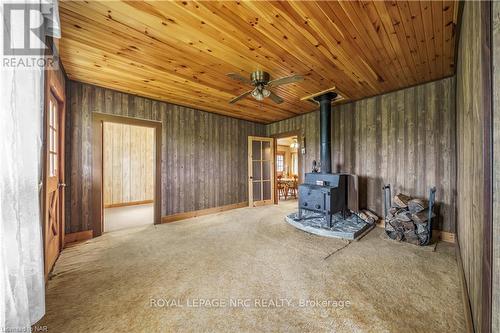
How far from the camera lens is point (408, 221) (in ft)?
9.09

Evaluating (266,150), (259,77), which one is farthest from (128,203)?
(259,77)

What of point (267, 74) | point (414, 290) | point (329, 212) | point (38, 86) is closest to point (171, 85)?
point (267, 74)

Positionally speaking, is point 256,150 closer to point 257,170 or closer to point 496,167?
point 257,170

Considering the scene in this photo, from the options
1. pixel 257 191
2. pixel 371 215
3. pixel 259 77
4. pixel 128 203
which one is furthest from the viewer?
pixel 128 203

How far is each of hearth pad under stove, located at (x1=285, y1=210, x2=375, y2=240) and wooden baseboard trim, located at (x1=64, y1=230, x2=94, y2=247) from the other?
11.3ft

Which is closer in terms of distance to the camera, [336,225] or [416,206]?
[416,206]

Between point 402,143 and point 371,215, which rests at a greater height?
point 402,143

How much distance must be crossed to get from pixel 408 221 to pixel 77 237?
198 inches

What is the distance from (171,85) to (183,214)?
2.61 m

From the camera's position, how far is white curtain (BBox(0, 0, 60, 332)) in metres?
0.99

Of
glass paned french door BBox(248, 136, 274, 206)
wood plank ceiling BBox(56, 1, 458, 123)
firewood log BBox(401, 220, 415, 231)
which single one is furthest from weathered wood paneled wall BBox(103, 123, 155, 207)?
firewood log BBox(401, 220, 415, 231)

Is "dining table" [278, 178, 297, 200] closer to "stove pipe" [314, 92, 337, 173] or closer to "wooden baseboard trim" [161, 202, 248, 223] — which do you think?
"wooden baseboard trim" [161, 202, 248, 223]

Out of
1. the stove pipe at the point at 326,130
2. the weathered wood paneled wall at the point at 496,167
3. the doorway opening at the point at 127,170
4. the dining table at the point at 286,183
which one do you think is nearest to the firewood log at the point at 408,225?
the stove pipe at the point at 326,130

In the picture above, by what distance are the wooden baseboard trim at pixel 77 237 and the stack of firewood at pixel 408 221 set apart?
473 cm
